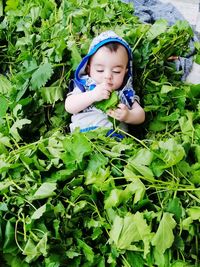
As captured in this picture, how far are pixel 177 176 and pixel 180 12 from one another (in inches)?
48.1

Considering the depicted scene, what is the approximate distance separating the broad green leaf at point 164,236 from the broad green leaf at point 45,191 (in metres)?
0.22

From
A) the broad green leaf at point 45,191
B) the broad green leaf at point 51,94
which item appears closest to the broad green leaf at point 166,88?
the broad green leaf at point 51,94

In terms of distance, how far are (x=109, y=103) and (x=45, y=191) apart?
39 cm

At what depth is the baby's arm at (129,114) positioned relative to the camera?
1.37 meters

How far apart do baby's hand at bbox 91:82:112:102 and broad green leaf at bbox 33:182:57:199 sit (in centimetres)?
37

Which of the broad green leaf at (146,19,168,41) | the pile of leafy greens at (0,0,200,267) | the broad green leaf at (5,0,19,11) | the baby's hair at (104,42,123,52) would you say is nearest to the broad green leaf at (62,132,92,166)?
the pile of leafy greens at (0,0,200,267)

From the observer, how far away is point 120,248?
102cm

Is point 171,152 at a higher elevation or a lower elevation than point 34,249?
higher

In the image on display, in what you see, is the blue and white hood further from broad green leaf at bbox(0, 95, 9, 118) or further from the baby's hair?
broad green leaf at bbox(0, 95, 9, 118)

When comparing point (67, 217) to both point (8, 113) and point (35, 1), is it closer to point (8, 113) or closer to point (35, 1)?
point (8, 113)

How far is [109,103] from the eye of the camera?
4.49 feet

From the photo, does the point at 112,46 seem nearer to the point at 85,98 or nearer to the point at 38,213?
the point at 85,98

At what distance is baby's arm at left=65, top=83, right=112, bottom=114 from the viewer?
137 cm

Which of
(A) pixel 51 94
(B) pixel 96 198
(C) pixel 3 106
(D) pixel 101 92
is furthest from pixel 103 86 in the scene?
(B) pixel 96 198
